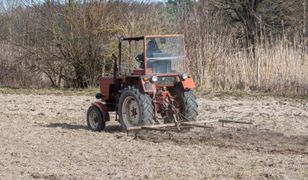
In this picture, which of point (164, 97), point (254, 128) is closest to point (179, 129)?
point (164, 97)

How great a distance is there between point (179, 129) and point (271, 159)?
108 inches

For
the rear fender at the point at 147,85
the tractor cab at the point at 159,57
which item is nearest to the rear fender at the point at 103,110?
the tractor cab at the point at 159,57

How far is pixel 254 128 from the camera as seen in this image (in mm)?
11836

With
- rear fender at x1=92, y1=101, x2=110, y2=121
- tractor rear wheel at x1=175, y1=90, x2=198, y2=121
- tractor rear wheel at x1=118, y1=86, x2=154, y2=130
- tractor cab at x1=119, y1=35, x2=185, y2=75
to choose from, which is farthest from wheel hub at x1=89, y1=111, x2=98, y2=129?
tractor rear wheel at x1=175, y1=90, x2=198, y2=121

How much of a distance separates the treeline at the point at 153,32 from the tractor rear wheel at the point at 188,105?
23.9 ft

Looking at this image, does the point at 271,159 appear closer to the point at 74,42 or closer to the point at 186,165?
the point at 186,165

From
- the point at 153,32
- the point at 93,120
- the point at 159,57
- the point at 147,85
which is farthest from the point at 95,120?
the point at 153,32

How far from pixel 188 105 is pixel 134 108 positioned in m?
0.98

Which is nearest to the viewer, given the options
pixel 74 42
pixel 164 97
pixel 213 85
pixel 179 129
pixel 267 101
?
pixel 179 129

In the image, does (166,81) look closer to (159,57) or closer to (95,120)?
(159,57)

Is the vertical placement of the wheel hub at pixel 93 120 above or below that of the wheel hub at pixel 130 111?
below

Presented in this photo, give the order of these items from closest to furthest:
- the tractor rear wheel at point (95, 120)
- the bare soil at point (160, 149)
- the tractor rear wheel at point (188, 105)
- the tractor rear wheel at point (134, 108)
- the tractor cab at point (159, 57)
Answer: the bare soil at point (160, 149) → the tractor rear wheel at point (134, 108) → the tractor cab at point (159, 57) → the tractor rear wheel at point (188, 105) → the tractor rear wheel at point (95, 120)

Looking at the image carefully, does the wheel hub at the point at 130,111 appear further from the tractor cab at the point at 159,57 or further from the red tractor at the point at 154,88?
the tractor cab at the point at 159,57

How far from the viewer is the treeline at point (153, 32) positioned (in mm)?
19594
